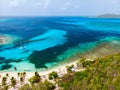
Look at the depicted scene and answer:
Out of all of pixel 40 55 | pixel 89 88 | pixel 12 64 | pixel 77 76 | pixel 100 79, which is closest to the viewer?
pixel 89 88

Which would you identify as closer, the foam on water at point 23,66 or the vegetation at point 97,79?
the vegetation at point 97,79

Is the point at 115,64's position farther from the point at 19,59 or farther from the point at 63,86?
the point at 19,59

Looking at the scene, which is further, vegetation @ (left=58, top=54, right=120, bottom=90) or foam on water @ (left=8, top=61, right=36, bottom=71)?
foam on water @ (left=8, top=61, right=36, bottom=71)

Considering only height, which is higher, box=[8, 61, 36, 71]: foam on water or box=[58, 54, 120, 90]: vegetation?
box=[58, 54, 120, 90]: vegetation

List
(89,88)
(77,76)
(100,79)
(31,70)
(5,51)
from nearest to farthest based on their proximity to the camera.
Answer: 1. (89,88)
2. (100,79)
3. (77,76)
4. (31,70)
5. (5,51)

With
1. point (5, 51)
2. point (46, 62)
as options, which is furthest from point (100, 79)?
point (5, 51)

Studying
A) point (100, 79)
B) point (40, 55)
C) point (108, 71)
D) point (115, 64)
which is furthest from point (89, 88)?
point (40, 55)

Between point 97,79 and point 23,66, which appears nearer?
point 97,79

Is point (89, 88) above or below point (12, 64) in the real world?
above

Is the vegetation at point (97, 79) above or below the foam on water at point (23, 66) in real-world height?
above

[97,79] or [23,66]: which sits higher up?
[97,79]

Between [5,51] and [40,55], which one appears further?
[5,51]
